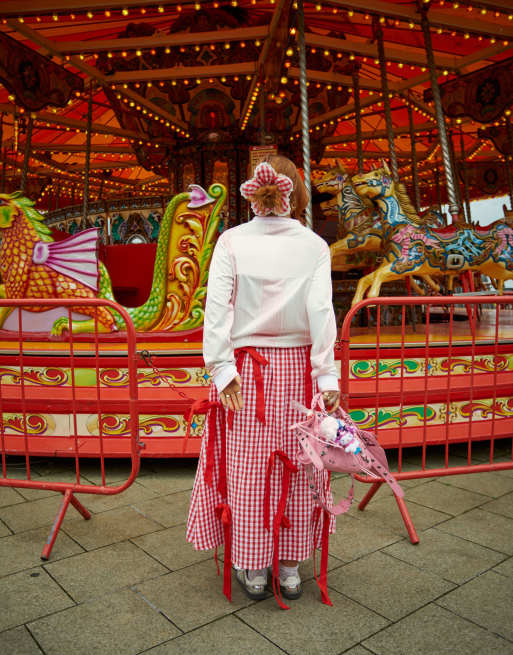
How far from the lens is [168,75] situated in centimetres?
707

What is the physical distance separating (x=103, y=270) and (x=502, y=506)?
3287 millimetres

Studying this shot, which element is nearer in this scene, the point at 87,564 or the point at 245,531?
the point at 245,531

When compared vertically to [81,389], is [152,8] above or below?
above

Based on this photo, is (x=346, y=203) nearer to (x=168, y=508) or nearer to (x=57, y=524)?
(x=168, y=508)

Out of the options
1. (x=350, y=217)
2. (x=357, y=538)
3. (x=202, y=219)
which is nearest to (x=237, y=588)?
(x=357, y=538)

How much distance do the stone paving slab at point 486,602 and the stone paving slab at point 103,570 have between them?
1204 mm

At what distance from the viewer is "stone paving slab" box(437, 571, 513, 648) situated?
1.92 meters

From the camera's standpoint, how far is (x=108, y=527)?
282 centimetres

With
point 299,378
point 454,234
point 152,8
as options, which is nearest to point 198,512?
point 299,378

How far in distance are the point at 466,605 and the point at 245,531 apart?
2.90ft

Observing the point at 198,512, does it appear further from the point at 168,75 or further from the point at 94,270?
the point at 168,75

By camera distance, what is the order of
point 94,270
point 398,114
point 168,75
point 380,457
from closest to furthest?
point 380,457 < point 94,270 < point 168,75 < point 398,114

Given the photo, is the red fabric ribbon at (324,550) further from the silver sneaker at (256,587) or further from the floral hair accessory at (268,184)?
the floral hair accessory at (268,184)

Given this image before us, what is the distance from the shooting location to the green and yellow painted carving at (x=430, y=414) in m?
3.75
